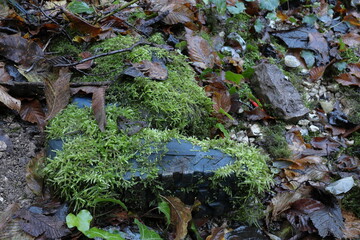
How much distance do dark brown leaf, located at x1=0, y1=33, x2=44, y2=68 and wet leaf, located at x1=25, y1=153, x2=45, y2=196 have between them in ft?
2.73

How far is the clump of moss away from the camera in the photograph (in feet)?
8.66

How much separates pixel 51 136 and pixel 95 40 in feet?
4.04

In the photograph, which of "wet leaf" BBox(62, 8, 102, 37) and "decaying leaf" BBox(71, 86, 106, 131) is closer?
"decaying leaf" BBox(71, 86, 106, 131)

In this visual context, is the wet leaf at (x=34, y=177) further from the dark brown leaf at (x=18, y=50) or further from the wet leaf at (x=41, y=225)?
the dark brown leaf at (x=18, y=50)

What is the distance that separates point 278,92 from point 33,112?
6.23 ft

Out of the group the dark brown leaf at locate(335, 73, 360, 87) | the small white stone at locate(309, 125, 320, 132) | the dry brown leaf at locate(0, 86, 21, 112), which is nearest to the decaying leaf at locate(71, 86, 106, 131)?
the dry brown leaf at locate(0, 86, 21, 112)

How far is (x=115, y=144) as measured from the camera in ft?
6.56

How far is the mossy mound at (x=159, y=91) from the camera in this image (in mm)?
2390

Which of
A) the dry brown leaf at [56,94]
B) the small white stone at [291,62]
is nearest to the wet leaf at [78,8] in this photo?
the dry brown leaf at [56,94]

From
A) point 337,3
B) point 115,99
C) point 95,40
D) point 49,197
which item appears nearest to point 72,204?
point 49,197

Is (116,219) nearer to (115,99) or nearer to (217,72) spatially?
(115,99)

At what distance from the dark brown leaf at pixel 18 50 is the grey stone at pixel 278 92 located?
5.80ft

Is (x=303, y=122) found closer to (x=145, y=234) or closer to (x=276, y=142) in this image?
(x=276, y=142)

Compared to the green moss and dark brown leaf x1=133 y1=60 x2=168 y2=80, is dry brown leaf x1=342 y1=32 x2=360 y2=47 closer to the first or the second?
the green moss
